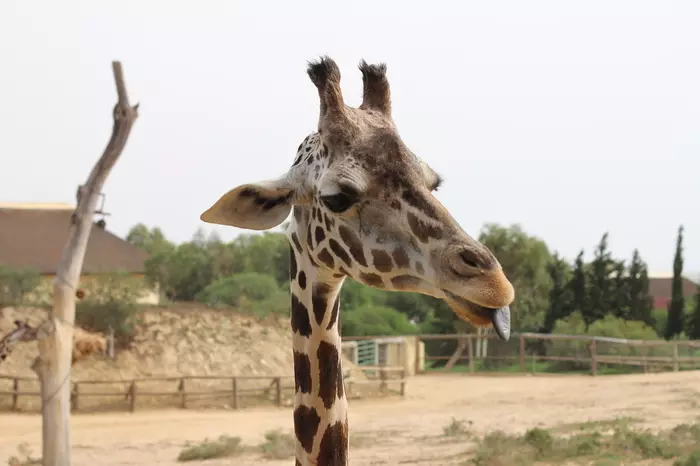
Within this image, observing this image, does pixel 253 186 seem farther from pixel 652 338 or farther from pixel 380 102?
pixel 652 338

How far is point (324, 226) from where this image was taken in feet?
9.56

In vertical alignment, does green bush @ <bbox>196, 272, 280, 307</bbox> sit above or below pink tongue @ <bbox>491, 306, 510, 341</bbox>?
above

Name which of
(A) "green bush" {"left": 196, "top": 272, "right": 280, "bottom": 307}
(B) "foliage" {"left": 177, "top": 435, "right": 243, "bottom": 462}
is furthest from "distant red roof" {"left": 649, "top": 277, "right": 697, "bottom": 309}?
(B) "foliage" {"left": 177, "top": 435, "right": 243, "bottom": 462}

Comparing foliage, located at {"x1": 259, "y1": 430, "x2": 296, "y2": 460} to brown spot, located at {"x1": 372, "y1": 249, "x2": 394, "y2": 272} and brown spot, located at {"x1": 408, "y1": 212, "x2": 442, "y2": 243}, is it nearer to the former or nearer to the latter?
brown spot, located at {"x1": 372, "y1": 249, "x2": 394, "y2": 272}

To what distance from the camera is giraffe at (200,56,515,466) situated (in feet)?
8.07

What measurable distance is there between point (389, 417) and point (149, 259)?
1908 centimetres

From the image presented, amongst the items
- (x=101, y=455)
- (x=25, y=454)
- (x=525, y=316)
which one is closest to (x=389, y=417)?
(x=101, y=455)

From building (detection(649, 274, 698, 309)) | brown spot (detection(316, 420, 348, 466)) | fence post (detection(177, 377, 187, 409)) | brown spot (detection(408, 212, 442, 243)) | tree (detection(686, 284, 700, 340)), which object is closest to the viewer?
brown spot (detection(408, 212, 442, 243))

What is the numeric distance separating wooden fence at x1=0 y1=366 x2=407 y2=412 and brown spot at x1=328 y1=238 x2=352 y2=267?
14592 millimetres

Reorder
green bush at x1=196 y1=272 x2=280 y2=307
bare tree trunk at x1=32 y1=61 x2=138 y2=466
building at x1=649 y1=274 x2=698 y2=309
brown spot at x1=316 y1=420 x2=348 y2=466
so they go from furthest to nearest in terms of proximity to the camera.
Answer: building at x1=649 y1=274 x2=698 y2=309
green bush at x1=196 y1=272 x2=280 y2=307
bare tree trunk at x1=32 y1=61 x2=138 y2=466
brown spot at x1=316 y1=420 x2=348 y2=466

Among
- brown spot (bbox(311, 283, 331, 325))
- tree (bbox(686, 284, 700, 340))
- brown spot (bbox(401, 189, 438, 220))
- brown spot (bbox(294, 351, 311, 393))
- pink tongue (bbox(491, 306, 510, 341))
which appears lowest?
tree (bbox(686, 284, 700, 340))

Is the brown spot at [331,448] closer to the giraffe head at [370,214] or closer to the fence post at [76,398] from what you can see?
the giraffe head at [370,214]

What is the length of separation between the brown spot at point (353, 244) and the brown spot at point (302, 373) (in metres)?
0.49

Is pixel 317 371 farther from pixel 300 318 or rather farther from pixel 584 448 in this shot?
pixel 584 448
